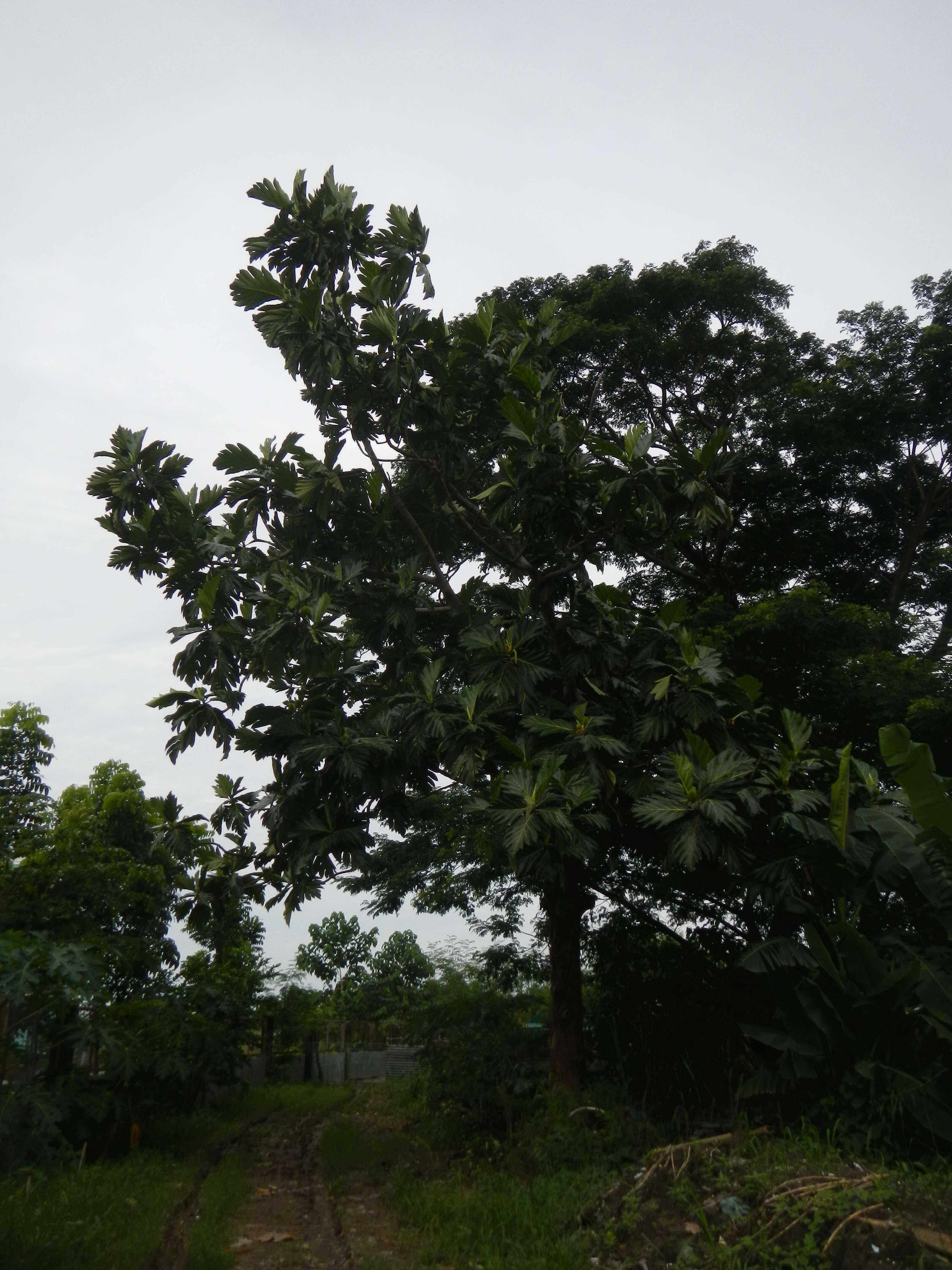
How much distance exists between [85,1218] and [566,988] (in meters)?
4.24

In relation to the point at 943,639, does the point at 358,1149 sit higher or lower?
lower

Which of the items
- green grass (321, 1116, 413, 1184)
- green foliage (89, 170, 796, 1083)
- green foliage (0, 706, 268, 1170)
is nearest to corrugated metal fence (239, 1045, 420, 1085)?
green foliage (0, 706, 268, 1170)

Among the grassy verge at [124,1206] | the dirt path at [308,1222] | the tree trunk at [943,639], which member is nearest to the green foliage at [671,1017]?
the dirt path at [308,1222]

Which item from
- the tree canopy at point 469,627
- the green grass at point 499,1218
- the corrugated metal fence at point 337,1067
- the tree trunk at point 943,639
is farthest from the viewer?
the corrugated metal fence at point 337,1067

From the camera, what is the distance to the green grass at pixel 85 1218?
5.28m

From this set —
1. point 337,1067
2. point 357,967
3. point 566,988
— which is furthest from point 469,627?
point 357,967

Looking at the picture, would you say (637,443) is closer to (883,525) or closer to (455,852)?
(455,852)

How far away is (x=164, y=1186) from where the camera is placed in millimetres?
7875

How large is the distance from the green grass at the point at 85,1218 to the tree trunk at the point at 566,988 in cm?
336

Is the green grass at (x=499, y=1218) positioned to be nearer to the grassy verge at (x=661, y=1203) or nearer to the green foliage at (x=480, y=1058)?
the grassy verge at (x=661, y=1203)

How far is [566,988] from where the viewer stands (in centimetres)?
886

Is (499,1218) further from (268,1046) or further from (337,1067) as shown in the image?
(337,1067)

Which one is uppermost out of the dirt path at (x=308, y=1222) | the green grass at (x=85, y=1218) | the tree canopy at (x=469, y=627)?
the tree canopy at (x=469, y=627)

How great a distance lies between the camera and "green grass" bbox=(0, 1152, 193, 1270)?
528cm
